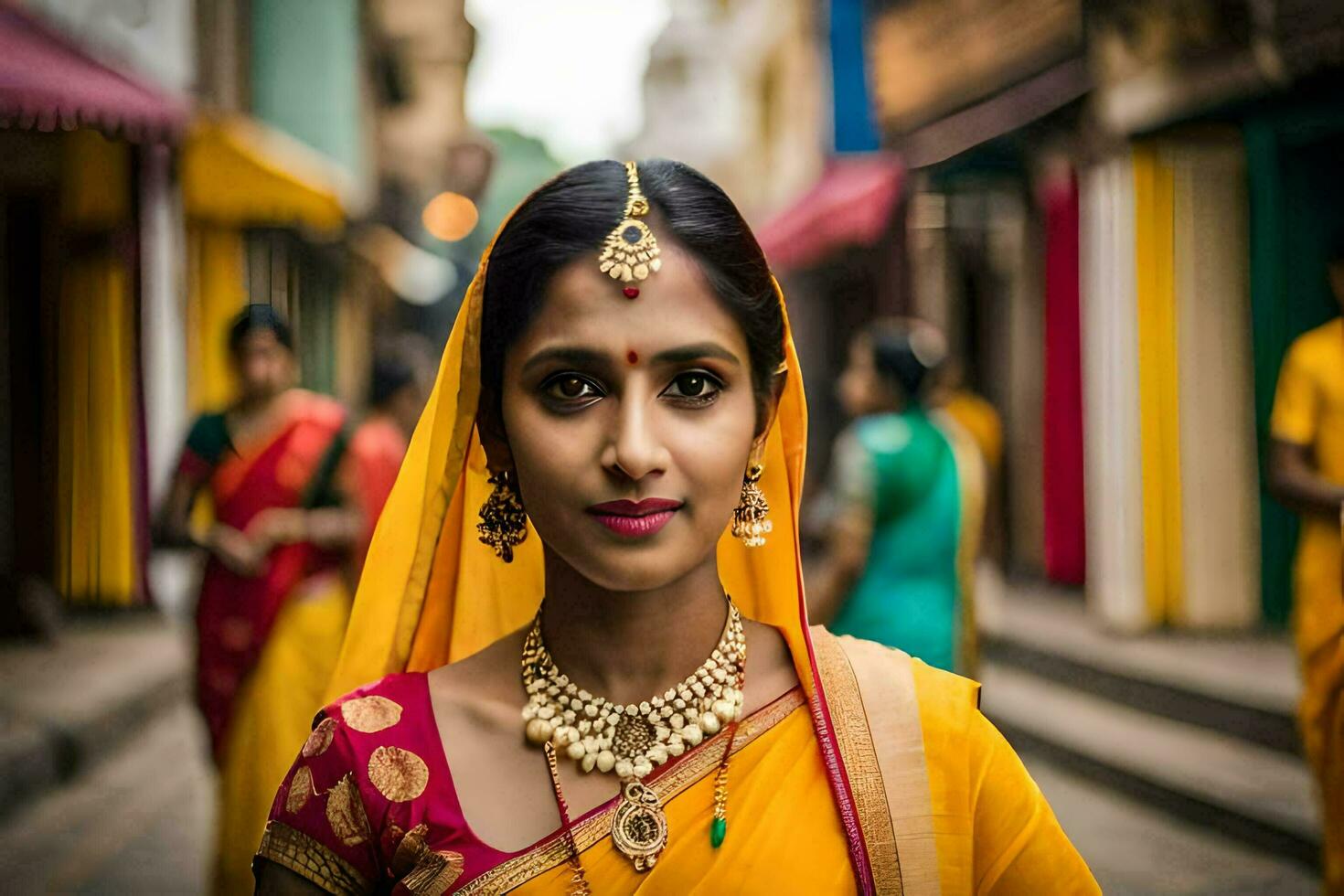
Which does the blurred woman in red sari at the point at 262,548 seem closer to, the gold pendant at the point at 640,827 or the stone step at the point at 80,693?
the stone step at the point at 80,693

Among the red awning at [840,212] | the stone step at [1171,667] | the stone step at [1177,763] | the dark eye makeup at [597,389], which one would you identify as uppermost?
the red awning at [840,212]

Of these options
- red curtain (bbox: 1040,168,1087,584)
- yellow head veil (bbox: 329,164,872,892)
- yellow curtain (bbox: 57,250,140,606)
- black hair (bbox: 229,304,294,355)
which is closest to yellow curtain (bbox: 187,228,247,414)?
yellow curtain (bbox: 57,250,140,606)

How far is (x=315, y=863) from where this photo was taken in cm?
142

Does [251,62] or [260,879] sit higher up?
[251,62]

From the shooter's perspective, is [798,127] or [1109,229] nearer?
[1109,229]

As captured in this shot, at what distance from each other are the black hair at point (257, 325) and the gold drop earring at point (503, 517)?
291cm

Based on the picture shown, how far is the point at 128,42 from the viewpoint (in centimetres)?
938

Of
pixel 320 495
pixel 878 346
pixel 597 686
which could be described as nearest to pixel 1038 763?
pixel 878 346

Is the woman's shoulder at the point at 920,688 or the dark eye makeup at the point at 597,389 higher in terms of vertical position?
the dark eye makeup at the point at 597,389

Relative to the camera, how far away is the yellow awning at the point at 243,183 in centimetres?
892

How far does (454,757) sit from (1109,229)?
7272mm

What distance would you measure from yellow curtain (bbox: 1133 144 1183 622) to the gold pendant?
6.91 metres

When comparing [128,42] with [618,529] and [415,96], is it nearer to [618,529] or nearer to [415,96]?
[618,529]

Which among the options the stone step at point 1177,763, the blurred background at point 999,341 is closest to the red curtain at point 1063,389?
the blurred background at point 999,341
